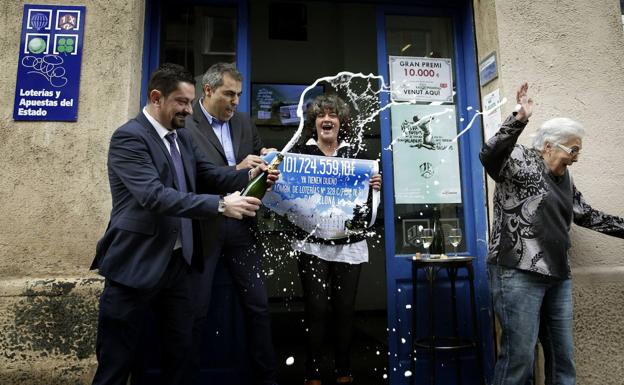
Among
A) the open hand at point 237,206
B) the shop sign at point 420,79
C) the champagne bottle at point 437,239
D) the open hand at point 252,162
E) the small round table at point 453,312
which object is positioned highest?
the shop sign at point 420,79

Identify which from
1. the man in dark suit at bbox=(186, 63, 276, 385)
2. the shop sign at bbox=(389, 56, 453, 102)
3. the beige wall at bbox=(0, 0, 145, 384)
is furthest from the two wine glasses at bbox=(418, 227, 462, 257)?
the beige wall at bbox=(0, 0, 145, 384)

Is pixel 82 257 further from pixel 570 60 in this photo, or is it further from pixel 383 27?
pixel 570 60

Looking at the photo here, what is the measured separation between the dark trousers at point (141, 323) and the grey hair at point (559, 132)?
2225 millimetres

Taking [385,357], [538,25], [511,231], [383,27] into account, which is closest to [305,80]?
[383,27]

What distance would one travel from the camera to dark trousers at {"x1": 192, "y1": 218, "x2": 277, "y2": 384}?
115 inches

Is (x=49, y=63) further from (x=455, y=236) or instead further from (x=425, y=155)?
(x=455, y=236)

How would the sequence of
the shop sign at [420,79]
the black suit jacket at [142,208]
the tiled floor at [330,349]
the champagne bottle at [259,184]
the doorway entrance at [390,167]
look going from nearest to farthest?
the black suit jacket at [142,208], the champagne bottle at [259,184], the doorway entrance at [390,167], the tiled floor at [330,349], the shop sign at [420,79]

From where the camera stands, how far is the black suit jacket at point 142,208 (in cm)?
216

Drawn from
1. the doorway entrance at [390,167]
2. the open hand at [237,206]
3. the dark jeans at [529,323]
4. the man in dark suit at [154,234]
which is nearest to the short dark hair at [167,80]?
the man in dark suit at [154,234]

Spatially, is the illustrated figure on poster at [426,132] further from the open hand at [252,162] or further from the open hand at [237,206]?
the open hand at [237,206]

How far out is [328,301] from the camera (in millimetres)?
3189

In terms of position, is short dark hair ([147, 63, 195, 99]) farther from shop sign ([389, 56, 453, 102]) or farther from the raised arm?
shop sign ([389, 56, 453, 102])

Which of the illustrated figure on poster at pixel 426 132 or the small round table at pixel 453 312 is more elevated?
the illustrated figure on poster at pixel 426 132

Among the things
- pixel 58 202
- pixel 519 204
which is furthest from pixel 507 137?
pixel 58 202
